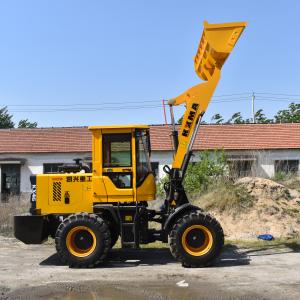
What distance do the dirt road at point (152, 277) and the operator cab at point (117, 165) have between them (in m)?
1.54

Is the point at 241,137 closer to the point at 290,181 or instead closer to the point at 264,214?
the point at 290,181

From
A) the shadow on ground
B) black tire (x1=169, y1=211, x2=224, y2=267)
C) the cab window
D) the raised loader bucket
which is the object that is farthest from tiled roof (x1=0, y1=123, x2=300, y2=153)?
black tire (x1=169, y1=211, x2=224, y2=267)

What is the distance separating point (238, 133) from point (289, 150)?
3875 millimetres

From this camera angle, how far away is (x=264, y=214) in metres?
15.7

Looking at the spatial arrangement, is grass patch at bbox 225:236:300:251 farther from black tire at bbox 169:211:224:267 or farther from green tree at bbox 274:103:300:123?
green tree at bbox 274:103:300:123

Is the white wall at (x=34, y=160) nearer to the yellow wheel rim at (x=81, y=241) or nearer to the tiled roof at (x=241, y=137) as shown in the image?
the tiled roof at (x=241, y=137)

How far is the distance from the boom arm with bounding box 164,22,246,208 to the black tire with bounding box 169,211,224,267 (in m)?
0.94

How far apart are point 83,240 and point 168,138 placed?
26291mm

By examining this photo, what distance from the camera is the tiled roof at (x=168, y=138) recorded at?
35.8m

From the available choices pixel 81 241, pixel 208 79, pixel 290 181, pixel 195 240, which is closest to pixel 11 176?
pixel 290 181

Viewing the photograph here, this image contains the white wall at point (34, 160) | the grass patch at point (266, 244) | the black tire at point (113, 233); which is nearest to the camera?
the black tire at point (113, 233)

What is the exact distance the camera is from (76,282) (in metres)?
9.07

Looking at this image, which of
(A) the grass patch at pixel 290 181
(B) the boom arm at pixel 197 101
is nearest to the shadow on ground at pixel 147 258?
(B) the boom arm at pixel 197 101

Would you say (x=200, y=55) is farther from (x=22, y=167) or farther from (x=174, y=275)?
(x=22, y=167)
